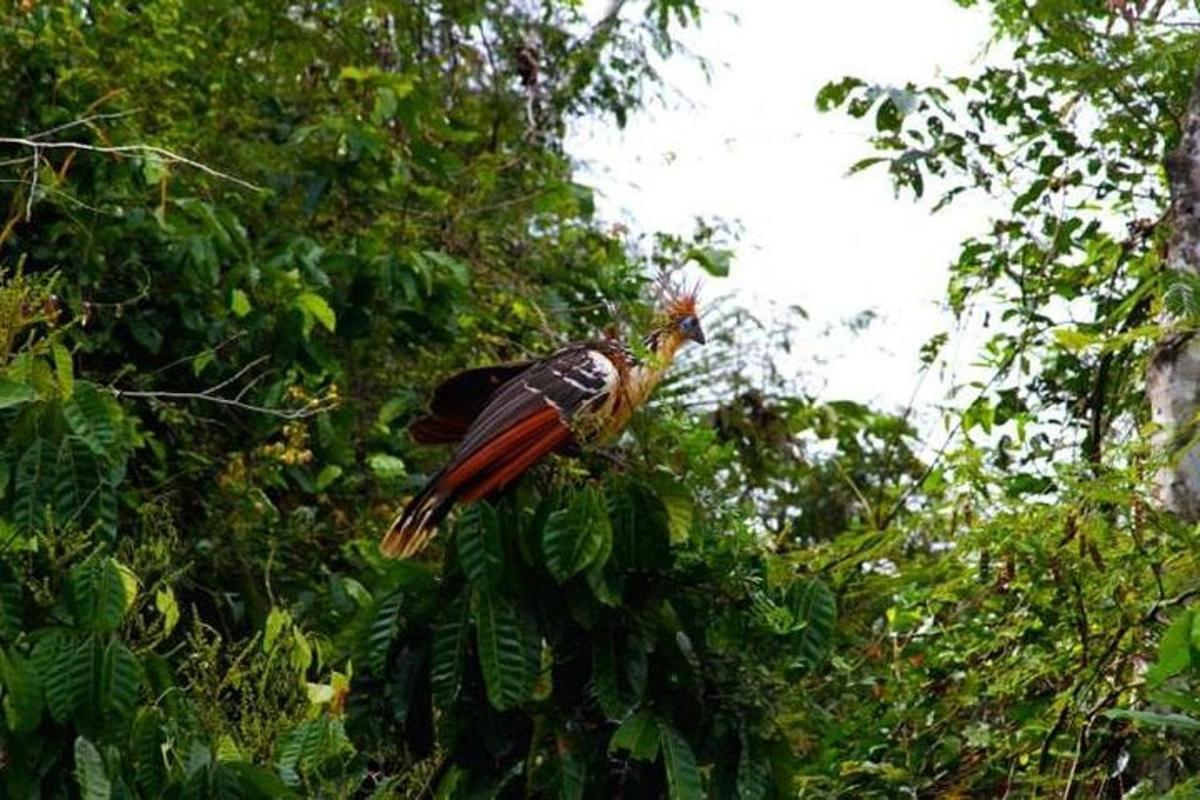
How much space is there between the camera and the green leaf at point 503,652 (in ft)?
9.47

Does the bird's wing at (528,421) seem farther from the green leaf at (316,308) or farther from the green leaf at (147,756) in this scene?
the green leaf at (316,308)

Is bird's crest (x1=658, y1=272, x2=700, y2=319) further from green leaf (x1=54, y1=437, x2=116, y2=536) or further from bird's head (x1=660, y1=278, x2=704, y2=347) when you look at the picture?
green leaf (x1=54, y1=437, x2=116, y2=536)

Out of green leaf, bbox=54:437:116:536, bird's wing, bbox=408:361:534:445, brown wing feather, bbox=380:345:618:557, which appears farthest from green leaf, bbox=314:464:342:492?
green leaf, bbox=54:437:116:536

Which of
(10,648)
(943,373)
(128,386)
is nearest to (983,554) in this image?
(943,373)

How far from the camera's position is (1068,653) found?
3416 mm

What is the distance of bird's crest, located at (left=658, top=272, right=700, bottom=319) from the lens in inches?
138

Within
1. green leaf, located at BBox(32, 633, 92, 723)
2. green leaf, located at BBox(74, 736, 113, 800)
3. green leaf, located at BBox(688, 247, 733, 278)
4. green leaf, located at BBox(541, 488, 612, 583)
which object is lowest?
green leaf, located at BBox(74, 736, 113, 800)

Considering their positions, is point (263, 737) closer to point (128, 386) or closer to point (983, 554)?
point (983, 554)

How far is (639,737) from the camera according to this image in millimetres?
2908

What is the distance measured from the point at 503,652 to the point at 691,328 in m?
0.83

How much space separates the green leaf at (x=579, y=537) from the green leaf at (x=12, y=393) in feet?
2.51

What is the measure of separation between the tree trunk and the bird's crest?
2.61 ft

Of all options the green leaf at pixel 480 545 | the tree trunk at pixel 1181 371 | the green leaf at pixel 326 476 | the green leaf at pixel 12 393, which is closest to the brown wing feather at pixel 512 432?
the green leaf at pixel 480 545

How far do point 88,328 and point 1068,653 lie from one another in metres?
2.80
